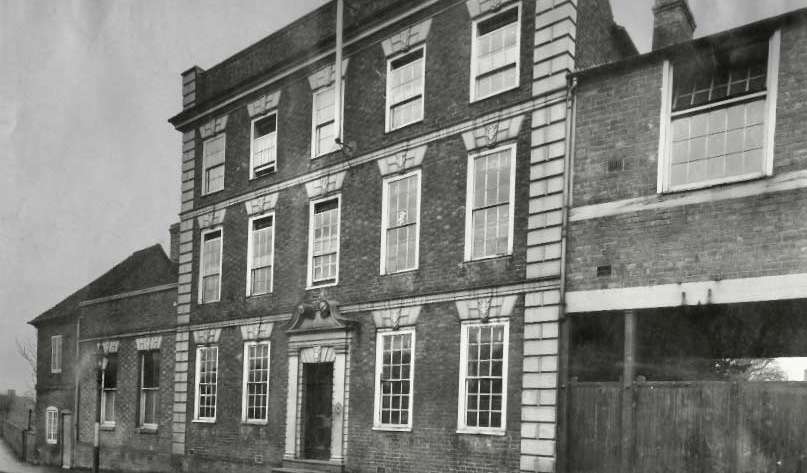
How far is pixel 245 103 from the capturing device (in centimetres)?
2009

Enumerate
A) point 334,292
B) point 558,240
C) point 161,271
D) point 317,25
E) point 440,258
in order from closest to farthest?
1. point 558,240
2. point 440,258
3. point 334,292
4. point 317,25
5. point 161,271

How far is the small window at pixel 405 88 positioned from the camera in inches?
607

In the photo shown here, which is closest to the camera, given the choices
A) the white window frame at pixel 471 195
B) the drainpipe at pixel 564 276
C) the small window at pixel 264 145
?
the drainpipe at pixel 564 276

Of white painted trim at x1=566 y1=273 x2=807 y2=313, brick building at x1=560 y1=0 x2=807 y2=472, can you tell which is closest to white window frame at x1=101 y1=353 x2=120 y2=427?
brick building at x1=560 y1=0 x2=807 y2=472

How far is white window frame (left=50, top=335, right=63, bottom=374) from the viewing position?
29359 mm

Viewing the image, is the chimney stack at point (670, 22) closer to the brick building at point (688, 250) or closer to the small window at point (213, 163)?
the brick building at point (688, 250)

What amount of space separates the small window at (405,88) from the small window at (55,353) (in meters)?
20.4

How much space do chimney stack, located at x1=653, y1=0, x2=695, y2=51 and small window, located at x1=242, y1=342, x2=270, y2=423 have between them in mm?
11517

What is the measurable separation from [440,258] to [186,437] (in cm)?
1033

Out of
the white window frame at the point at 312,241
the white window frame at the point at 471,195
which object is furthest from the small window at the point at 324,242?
the white window frame at the point at 471,195

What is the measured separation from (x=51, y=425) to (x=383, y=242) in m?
19.7

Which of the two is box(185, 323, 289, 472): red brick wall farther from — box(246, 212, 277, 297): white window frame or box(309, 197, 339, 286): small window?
box(309, 197, 339, 286): small window

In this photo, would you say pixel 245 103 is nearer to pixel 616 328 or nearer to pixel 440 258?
pixel 440 258

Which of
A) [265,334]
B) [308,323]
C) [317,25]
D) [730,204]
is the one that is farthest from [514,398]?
[317,25]
